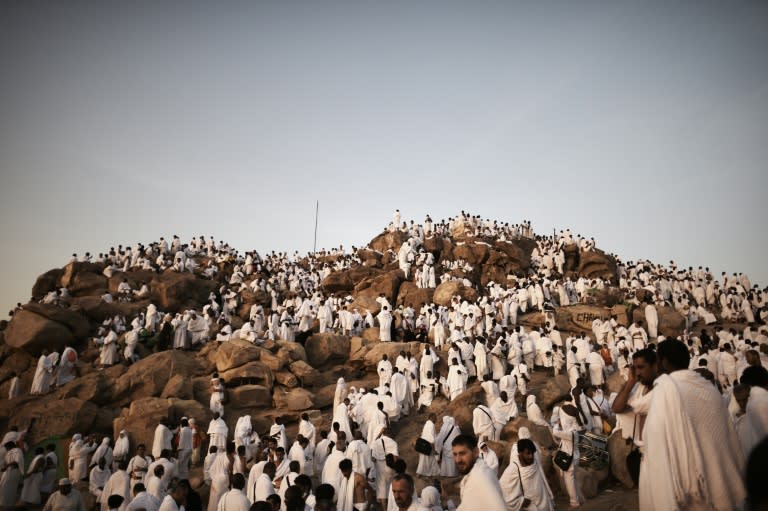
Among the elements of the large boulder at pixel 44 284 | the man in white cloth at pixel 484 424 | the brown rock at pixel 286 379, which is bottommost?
the man in white cloth at pixel 484 424

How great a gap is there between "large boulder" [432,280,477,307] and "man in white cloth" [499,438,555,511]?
734 inches

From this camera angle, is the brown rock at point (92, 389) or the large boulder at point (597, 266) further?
the large boulder at point (597, 266)

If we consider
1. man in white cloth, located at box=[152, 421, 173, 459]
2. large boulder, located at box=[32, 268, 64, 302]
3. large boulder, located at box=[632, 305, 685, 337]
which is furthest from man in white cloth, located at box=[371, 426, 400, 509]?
large boulder, located at box=[32, 268, 64, 302]

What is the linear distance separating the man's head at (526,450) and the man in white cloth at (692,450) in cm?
318

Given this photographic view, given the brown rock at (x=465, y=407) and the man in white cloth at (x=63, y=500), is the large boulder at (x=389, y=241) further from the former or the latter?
the man in white cloth at (x=63, y=500)

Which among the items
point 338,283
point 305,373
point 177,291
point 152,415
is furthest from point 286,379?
point 338,283

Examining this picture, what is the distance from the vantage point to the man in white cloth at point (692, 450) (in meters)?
2.80

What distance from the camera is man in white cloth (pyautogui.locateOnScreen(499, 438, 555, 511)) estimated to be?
631 centimetres

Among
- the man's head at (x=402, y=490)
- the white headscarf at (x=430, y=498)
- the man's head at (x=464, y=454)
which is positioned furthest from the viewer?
the white headscarf at (x=430, y=498)

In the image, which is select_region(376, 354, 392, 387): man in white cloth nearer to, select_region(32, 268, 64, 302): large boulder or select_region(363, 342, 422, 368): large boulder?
select_region(363, 342, 422, 368): large boulder

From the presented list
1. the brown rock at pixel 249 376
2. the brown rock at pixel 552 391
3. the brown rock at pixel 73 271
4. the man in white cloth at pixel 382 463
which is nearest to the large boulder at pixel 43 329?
the brown rock at pixel 73 271

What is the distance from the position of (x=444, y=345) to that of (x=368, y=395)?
781 cm

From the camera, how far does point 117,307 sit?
23922 millimetres

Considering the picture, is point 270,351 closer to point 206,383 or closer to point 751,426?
point 206,383
